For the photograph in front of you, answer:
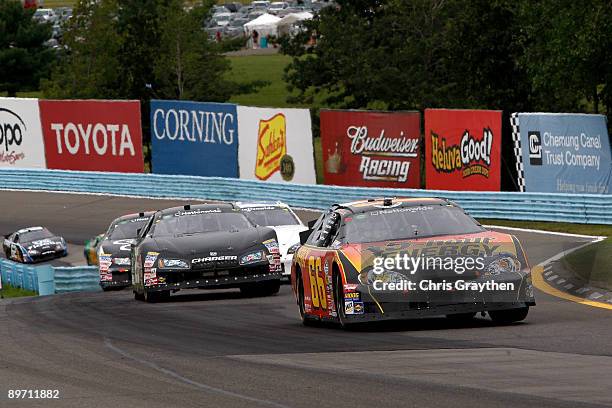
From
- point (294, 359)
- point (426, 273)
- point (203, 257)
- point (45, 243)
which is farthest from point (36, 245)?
point (294, 359)

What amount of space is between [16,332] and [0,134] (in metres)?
31.0

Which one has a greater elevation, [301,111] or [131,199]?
[301,111]

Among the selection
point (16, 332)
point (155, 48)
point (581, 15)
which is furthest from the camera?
point (155, 48)

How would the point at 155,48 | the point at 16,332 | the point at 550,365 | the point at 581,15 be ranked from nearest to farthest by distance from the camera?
the point at 550,365
the point at 16,332
the point at 581,15
the point at 155,48

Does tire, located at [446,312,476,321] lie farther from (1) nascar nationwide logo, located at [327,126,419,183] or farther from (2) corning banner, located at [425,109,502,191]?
(1) nascar nationwide logo, located at [327,126,419,183]

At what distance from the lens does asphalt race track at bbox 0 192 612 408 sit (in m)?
9.25

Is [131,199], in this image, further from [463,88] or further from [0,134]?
[463,88]

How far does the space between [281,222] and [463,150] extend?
9.72 metres

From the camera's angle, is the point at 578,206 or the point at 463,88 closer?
the point at 578,206

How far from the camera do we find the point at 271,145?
3847 cm

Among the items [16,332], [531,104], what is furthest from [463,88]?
[16,332]

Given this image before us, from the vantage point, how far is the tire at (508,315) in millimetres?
13727

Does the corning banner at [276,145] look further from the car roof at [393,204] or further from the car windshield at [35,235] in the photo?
the car roof at [393,204]

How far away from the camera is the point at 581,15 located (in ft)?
118
